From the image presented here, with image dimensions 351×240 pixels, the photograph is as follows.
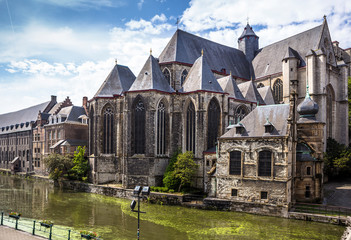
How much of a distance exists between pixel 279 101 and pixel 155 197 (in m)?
25.1

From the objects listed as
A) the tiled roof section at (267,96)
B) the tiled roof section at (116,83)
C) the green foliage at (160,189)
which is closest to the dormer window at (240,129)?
the green foliage at (160,189)

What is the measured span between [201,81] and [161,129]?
6.49m

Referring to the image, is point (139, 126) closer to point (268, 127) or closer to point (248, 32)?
point (268, 127)

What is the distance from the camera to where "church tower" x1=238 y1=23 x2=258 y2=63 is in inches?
1950

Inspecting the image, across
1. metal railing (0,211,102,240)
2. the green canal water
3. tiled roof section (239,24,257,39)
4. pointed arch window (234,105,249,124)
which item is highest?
tiled roof section (239,24,257,39)

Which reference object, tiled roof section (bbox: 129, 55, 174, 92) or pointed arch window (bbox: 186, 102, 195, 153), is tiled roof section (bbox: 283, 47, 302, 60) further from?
tiled roof section (bbox: 129, 55, 174, 92)

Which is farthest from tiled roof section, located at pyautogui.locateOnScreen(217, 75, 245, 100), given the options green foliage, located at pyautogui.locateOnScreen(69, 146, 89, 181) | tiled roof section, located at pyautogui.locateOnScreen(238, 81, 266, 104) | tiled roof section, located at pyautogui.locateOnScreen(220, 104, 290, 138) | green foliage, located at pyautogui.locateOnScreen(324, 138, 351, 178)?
green foliage, located at pyautogui.locateOnScreen(69, 146, 89, 181)

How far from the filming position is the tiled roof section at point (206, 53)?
36.5 m

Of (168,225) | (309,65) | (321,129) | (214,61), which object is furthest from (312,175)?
(214,61)

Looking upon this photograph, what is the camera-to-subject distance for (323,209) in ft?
68.9

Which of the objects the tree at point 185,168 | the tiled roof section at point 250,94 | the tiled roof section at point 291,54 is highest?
the tiled roof section at point 291,54

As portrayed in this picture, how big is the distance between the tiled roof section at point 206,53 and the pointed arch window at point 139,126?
8363 millimetres

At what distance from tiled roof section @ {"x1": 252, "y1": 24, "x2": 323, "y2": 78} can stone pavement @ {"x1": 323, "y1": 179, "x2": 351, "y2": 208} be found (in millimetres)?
16277

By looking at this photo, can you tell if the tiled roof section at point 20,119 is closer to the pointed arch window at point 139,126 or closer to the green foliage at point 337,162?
the pointed arch window at point 139,126
